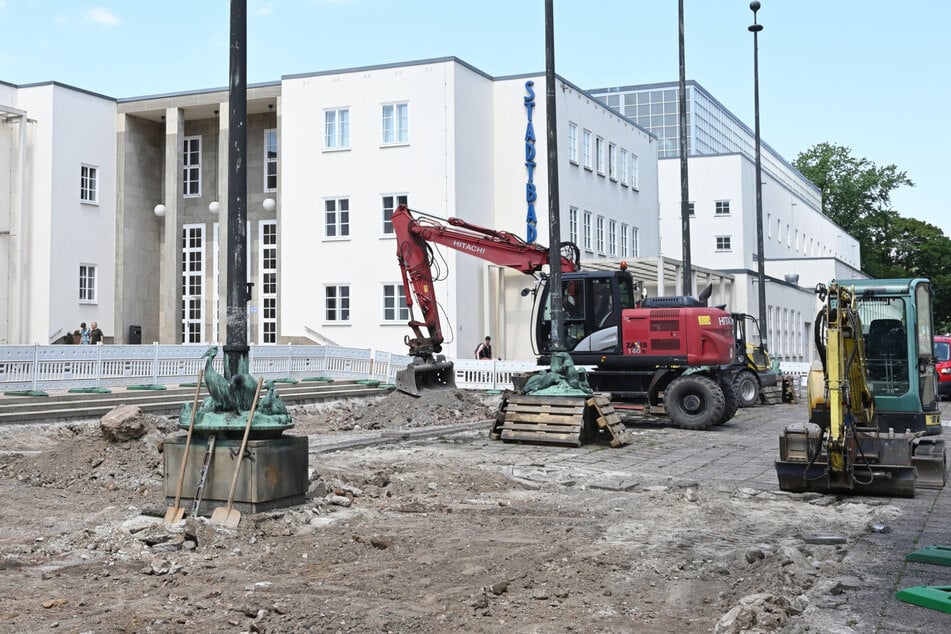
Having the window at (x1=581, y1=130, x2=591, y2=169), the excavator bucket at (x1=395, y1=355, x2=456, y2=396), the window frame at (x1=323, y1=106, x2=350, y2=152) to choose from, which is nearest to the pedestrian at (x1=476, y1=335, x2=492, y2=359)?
the window frame at (x1=323, y1=106, x2=350, y2=152)

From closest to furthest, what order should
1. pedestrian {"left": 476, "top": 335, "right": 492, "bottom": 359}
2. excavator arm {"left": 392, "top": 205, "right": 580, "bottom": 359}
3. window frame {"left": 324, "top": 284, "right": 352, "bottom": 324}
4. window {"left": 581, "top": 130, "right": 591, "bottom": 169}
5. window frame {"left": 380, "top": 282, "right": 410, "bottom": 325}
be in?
excavator arm {"left": 392, "top": 205, "right": 580, "bottom": 359} < pedestrian {"left": 476, "top": 335, "right": 492, "bottom": 359} < window frame {"left": 380, "top": 282, "right": 410, "bottom": 325} < window frame {"left": 324, "top": 284, "right": 352, "bottom": 324} < window {"left": 581, "top": 130, "right": 591, "bottom": 169}

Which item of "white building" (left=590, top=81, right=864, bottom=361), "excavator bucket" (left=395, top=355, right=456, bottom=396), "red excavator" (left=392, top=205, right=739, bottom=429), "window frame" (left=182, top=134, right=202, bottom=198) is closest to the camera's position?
"red excavator" (left=392, top=205, right=739, bottom=429)

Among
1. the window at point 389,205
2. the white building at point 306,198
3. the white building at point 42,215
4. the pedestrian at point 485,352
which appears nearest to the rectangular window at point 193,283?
the white building at point 306,198

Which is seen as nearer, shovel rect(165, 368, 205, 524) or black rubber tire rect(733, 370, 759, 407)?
shovel rect(165, 368, 205, 524)

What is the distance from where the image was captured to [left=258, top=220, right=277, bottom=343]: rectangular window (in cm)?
3925

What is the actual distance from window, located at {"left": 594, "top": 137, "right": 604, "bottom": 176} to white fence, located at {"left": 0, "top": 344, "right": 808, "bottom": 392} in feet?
47.4

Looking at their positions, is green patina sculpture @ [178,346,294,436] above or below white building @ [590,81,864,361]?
below

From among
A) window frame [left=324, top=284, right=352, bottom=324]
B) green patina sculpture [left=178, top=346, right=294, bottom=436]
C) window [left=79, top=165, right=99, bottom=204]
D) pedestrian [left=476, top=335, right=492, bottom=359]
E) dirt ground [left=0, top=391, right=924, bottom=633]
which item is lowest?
dirt ground [left=0, top=391, right=924, bottom=633]

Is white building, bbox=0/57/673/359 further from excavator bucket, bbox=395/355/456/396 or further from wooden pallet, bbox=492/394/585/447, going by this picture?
wooden pallet, bbox=492/394/585/447

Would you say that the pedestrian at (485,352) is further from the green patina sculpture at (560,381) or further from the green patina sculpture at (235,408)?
the green patina sculpture at (235,408)

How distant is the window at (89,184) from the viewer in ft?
126

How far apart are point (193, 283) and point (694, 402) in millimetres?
26363

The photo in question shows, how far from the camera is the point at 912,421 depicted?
530 inches

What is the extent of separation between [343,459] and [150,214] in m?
30.1
